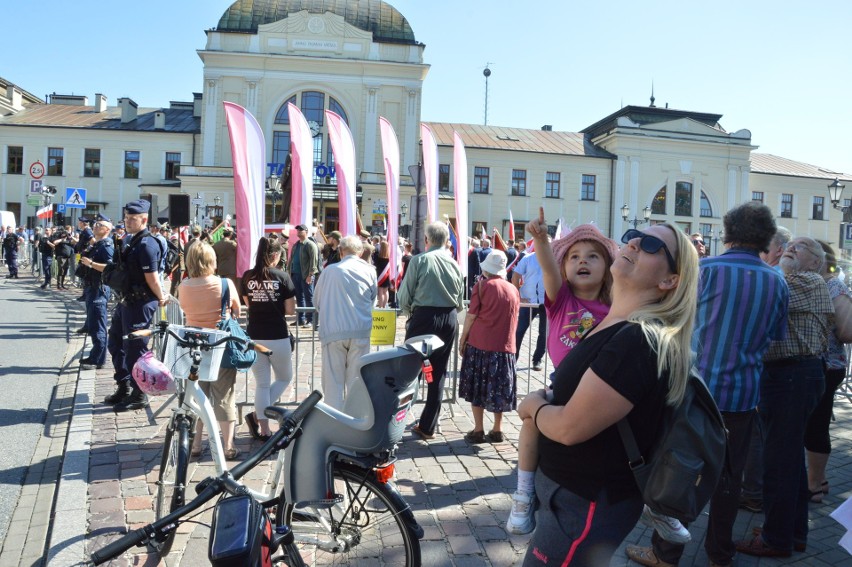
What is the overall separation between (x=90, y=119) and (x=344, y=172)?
47479 millimetres

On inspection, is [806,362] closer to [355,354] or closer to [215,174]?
[355,354]

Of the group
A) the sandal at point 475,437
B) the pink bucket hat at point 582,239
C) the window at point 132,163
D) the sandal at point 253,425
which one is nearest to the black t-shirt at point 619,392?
the pink bucket hat at point 582,239

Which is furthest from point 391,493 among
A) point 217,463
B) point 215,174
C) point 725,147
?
point 725,147

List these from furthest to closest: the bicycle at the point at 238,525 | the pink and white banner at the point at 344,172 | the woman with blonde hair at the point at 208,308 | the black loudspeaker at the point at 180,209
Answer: the black loudspeaker at the point at 180,209 → the pink and white banner at the point at 344,172 → the woman with blonde hair at the point at 208,308 → the bicycle at the point at 238,525

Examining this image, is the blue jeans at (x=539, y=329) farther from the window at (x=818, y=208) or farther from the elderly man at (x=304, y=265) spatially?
the window at (x=818, y=208)

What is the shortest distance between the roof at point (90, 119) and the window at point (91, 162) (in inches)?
68.8

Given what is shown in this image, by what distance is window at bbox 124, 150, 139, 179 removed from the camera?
50188mm

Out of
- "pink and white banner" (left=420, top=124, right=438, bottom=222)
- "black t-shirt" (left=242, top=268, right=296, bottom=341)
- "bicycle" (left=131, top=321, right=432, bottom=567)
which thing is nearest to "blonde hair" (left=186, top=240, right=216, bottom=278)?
"black t-shirt" (left=242, top=268, right=296, bottom=341)

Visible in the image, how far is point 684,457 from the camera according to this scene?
210 centimetres

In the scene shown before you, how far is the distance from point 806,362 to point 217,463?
355 centimetres

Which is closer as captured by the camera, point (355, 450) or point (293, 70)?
point (355, 450)

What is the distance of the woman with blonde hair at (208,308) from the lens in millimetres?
5434

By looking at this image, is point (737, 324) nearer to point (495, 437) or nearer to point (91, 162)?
point (495, 437)

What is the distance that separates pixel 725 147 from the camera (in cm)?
5297
